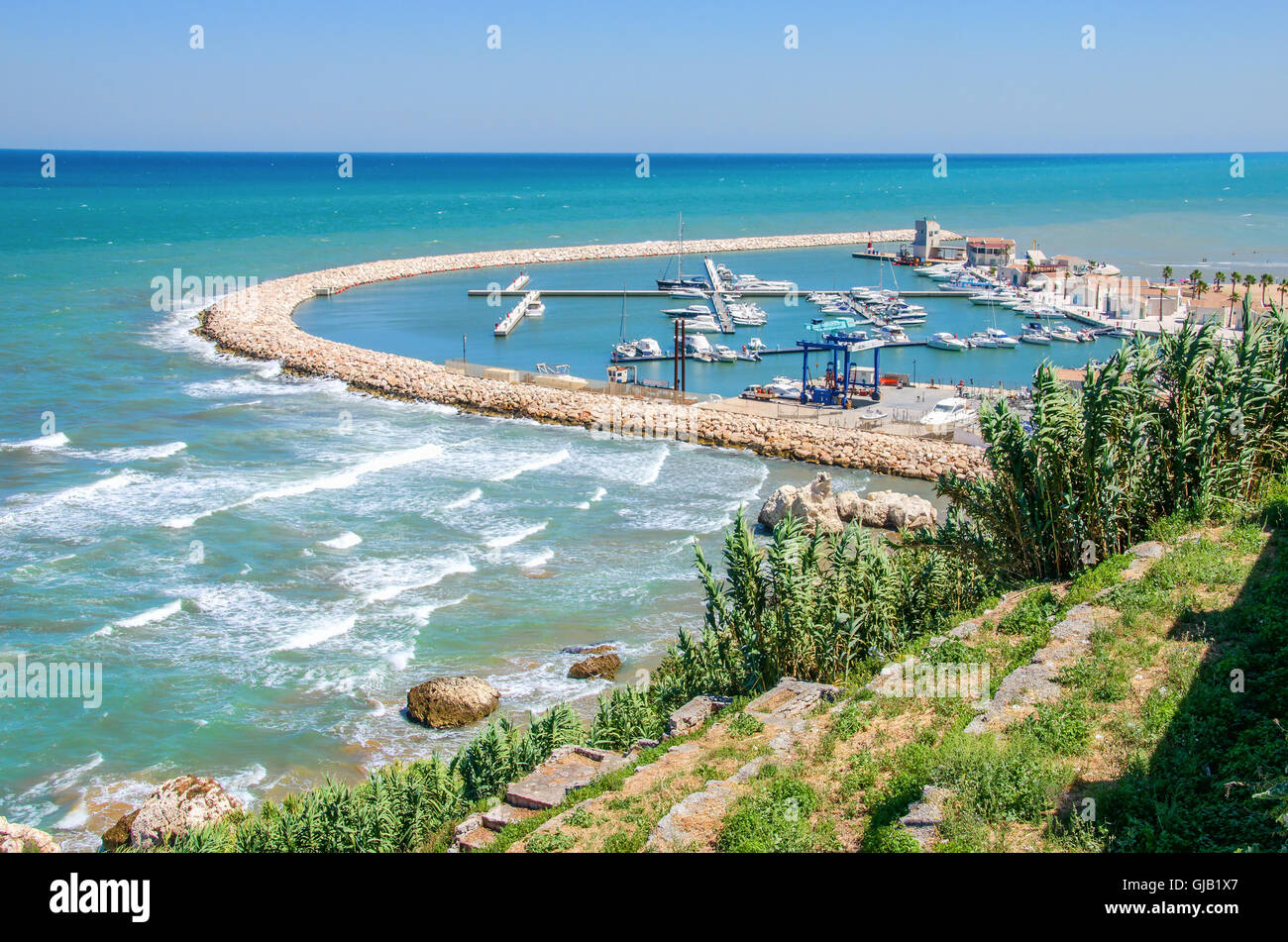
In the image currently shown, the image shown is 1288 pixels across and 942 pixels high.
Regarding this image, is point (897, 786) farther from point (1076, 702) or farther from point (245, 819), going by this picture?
point (245, 819)

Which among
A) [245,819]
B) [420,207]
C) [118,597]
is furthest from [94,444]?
[420,207]

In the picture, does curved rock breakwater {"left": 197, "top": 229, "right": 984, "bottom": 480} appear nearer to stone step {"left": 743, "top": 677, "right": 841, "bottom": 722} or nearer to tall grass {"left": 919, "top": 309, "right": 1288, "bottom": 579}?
tall grass {"left": 919, "top": 309, "right": 1288, "bottom": 579}

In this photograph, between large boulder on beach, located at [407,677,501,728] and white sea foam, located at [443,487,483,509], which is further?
white sea foam, located at [443,487,483,509]

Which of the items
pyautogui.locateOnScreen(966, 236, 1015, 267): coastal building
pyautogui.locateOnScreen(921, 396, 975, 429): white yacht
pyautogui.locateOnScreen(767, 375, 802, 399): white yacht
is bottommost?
pyautogui.locateOnScreen(921, 396, 975, 429): white yacht

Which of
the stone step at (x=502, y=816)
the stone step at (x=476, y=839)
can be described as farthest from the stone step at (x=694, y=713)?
the stone step at (x=476, y=839)

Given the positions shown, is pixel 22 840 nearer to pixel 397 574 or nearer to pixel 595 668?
pixel 595 668

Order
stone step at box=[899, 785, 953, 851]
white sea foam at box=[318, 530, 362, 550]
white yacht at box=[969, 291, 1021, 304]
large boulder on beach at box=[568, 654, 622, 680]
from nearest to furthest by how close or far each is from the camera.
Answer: stone step at box=[899, 785, 953, 851] < large boulder on beach at box=[568, 654, 622, 680] < white sea foam at box=[318, 530, 362, 550] < white yacht at box=[969, 291, 1021, 304]

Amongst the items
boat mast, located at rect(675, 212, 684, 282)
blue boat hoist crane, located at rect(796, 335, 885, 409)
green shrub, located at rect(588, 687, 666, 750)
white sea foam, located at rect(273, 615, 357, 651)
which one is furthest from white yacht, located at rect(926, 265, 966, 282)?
green shrub, located at rect(588, 687, 666, 750)

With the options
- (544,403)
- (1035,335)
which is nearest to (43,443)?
(544,403)
